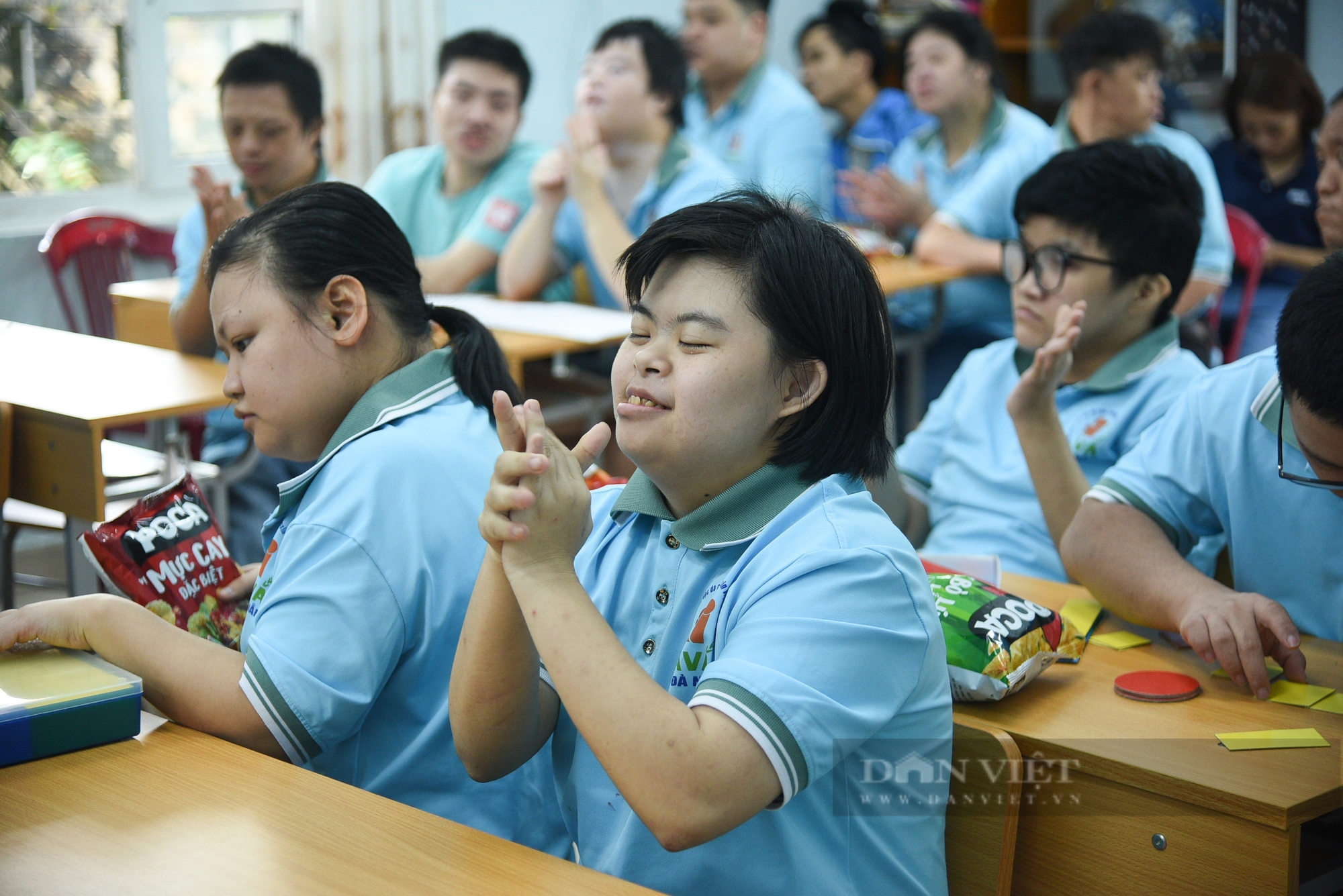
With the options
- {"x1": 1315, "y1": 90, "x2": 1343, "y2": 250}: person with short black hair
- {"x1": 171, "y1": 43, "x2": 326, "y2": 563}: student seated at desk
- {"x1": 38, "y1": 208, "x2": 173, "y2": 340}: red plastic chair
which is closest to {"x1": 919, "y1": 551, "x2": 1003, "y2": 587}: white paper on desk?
{"x1": 1315, "y1": 90, "x2": 1343, "y2": 250}: person with short black hair

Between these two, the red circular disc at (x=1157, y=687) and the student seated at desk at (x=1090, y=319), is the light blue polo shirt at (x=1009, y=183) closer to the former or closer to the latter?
the student seated at desk at (x=1090, y=319)

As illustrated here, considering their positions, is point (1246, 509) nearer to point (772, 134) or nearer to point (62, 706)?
point (62, 706)

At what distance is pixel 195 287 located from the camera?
284cm

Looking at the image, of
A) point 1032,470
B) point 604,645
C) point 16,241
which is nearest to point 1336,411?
point 1032,470

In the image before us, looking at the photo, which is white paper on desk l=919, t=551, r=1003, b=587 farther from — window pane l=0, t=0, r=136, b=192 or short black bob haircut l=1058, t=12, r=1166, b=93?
window pane l=0, t=0, r=136, b=192

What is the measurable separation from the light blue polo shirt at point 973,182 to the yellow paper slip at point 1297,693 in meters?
2.66

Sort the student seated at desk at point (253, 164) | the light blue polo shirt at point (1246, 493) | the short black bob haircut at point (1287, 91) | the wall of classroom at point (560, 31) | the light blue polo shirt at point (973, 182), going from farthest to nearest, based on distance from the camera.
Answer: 1. the wall of classroom at point (560, 31)
2. the short black bob haircut at point (1287, 91)
3. the light blue polo shirt at point (973, 182)
4. the student seated at desk at point (253, 164)
5. the light blue polo shirt at point (1246, 493)

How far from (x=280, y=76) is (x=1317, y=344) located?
2.62m

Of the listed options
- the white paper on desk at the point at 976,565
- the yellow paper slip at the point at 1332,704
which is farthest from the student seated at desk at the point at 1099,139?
the yellow paper slip at the point at 1332,704

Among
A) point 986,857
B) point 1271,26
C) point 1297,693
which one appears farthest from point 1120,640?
point 1271,26

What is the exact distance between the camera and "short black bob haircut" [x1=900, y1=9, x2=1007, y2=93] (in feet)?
14.1

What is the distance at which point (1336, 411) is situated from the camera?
4.09ft

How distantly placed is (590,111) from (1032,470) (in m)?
2.11

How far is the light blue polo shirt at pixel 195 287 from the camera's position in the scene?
2.90 metres
